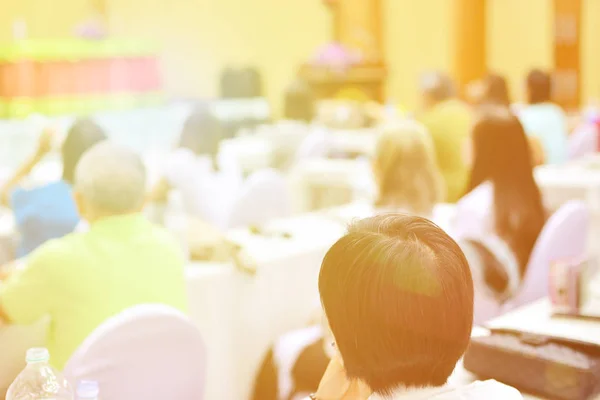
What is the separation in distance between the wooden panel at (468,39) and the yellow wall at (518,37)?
0.26 meters

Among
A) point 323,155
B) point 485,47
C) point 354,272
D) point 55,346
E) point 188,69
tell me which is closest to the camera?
point 354,272

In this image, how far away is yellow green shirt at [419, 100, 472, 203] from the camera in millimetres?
5230

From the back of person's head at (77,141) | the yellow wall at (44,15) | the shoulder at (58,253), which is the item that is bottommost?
the shoulder at (58,253)

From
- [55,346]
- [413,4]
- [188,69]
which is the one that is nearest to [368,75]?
[413,4]

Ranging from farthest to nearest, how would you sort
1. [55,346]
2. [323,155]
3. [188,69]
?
[188,69], [323,155], [55,346]

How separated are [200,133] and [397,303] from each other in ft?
→ 11.8

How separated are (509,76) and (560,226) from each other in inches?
290

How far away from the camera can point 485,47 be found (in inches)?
396

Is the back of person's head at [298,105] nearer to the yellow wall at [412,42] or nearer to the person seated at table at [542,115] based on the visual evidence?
the person seated at table at [542,115]

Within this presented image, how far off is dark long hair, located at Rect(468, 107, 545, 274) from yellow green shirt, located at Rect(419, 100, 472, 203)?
1954 mm

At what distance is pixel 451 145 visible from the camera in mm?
5254

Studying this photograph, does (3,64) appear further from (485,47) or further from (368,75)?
(485,47)

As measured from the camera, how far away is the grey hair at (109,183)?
2322mm

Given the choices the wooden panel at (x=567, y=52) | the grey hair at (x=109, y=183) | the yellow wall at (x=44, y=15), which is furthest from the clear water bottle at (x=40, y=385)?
the yellow wall at (x=44, y=15)
